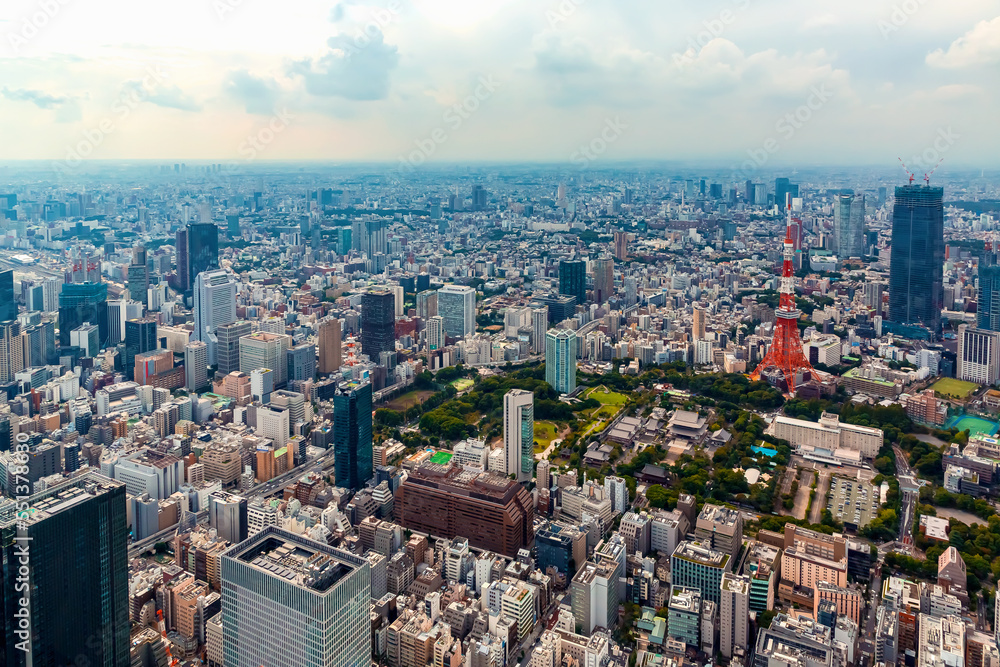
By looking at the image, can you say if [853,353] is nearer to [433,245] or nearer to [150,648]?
[150,648]

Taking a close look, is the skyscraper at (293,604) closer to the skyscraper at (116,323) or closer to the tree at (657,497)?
the tree at (657,497)

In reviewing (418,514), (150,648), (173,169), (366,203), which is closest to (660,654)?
(418,514)

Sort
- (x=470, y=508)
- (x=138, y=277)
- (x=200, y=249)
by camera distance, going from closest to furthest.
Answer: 1. (x=470, y=508)
2. (x=138, y=277)
3. (x=200, y=249)

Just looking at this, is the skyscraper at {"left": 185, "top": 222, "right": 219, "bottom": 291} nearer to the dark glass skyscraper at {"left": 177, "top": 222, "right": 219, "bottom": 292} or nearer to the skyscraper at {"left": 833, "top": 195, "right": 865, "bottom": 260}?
the dark glass skyscraper at {"left": 177, "top": 222, "right": 219, "bottom": 292}

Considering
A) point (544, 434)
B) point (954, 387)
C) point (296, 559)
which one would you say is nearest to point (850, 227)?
point (954, 387)

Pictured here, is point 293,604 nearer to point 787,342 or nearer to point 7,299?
point 787,342

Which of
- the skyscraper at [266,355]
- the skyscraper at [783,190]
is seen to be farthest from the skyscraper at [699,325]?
the skyscraper at [783,190]
